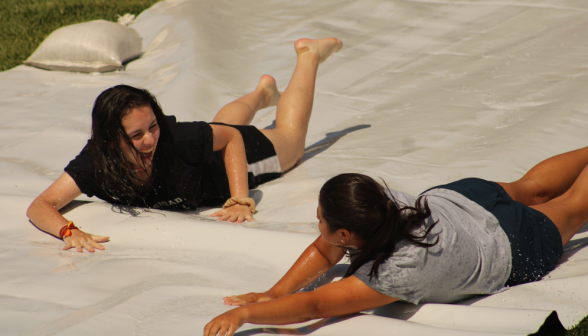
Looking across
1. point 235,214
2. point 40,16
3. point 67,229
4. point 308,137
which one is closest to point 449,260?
point 235,214

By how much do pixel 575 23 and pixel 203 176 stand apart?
12.0ft

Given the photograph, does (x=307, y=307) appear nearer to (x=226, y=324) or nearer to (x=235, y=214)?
(x=226, y=324)

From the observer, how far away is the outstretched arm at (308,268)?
5.48 feet

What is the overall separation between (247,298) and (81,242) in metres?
0.88

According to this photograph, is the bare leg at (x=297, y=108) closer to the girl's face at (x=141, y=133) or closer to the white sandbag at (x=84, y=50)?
the girl's face at (x=141, y=133)

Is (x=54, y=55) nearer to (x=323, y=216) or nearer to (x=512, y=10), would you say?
A: (x=323, y=216)

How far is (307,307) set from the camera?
1.46 metres

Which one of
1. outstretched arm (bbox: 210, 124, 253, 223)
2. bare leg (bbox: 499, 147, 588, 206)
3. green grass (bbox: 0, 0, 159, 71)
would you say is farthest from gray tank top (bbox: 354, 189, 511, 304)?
green grass (bbox: 0, 0, 159, 71)

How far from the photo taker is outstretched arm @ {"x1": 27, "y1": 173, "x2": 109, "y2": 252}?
2.12 meters

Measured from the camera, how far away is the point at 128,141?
2.11 m

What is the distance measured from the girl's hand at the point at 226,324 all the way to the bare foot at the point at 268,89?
226cm

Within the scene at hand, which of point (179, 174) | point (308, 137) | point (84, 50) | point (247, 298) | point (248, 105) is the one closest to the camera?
point (247, 298)

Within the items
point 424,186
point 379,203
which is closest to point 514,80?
point 424,186

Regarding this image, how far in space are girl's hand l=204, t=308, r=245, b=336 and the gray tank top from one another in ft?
1.25
